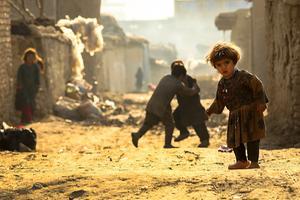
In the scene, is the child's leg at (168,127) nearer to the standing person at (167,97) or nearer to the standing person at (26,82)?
the standing person at (167,97)

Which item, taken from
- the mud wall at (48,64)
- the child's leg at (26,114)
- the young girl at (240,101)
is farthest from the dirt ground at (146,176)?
the mud wall at (48,64)

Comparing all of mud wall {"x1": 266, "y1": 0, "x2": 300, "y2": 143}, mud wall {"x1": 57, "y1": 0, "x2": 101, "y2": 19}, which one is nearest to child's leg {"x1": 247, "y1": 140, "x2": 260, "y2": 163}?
mud wall {"x1": 266, "y1": 0, "x2": 300, "y2": 143}

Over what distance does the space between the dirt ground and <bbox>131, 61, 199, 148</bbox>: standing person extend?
1.32 m

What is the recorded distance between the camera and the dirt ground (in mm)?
4309

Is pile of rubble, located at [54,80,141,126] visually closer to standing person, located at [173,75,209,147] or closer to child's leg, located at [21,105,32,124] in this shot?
child's leg, located at [21,105,32,124]

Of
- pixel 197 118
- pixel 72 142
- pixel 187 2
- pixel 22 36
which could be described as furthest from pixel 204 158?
pixel 187 2

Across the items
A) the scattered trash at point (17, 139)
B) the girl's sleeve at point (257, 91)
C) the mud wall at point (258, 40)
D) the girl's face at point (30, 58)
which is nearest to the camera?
the girl's sleeve at point (257, 91)

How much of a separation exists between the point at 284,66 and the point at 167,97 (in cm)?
217

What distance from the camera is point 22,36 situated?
13.6 m

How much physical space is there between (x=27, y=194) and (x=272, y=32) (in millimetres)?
7003

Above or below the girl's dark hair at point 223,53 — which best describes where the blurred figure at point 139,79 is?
below

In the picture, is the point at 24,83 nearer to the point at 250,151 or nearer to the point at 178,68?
the point at 178,68

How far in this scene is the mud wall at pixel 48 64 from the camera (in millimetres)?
13234

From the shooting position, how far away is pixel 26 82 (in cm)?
1234
